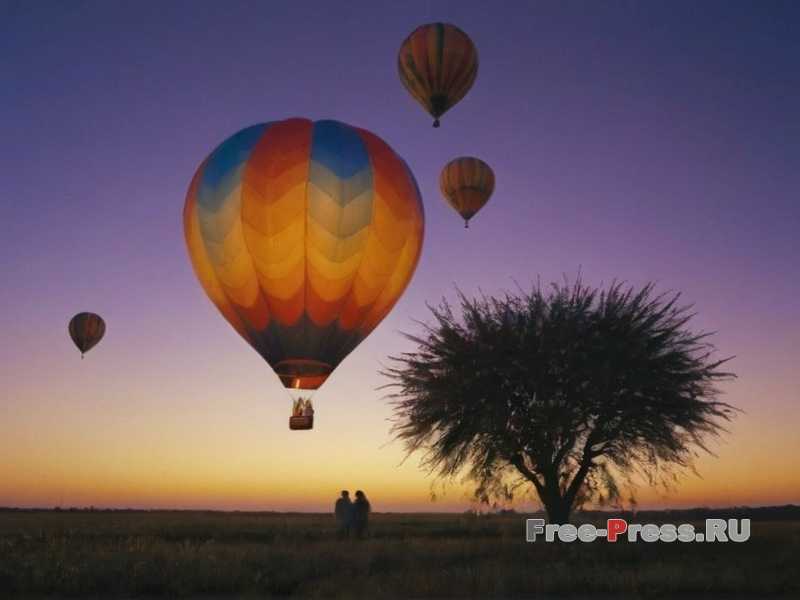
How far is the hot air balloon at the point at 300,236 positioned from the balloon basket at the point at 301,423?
41 millimetres

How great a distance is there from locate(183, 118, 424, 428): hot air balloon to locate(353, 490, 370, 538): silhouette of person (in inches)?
120

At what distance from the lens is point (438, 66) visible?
1177 inches

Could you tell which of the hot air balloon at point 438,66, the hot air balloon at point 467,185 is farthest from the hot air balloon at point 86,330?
the hot air balloon at point 438,66

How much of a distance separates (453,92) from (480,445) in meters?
12.4

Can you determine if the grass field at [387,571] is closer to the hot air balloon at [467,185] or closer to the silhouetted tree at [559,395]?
the silhouetted tree at [559,395]

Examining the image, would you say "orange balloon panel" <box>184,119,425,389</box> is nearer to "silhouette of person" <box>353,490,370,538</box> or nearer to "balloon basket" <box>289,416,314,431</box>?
"balloon basket" <box>289,416,314,431</box>

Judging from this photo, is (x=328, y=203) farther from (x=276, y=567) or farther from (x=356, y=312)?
(x=276, y=567)

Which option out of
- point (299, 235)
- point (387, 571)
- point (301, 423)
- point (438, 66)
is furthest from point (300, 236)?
point (438, 66)

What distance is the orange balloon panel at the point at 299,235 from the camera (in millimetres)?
22203

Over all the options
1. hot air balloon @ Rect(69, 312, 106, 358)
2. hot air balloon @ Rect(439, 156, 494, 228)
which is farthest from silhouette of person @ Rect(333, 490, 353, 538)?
hot air balloon @ Rect(69, 312, 106, 358)

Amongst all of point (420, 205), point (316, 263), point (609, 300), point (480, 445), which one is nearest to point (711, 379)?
point (609, 300)

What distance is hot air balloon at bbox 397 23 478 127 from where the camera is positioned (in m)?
29.9

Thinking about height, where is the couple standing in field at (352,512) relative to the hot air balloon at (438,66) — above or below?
below

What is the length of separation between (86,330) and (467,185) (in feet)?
79.2
